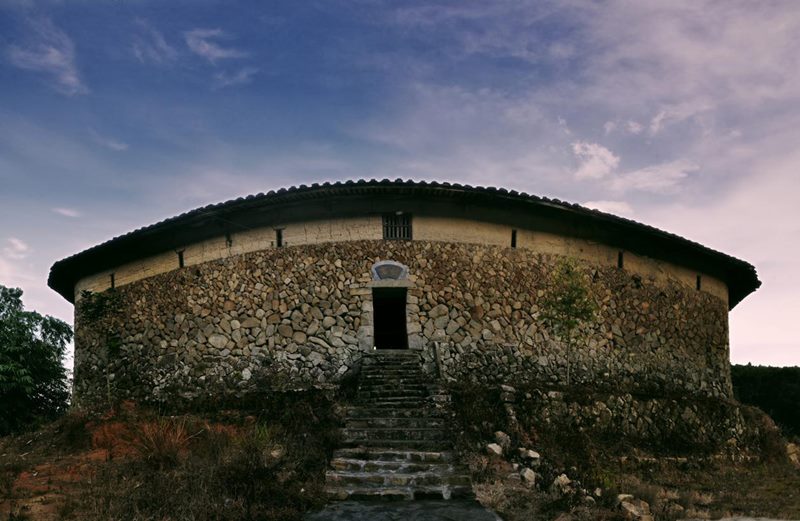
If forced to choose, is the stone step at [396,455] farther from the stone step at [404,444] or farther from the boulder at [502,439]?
the boulder at [502,439]

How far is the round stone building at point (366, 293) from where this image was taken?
51.6 ft

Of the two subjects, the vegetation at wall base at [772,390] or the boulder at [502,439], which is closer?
the boulder at [502,439]

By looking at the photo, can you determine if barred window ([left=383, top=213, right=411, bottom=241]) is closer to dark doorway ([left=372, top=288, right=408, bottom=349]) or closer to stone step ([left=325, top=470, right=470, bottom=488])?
dark doorway ([left=372, top=288, right=408, bottom=349])

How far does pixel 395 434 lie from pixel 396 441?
10.9 inches

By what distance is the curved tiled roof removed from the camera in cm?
1588

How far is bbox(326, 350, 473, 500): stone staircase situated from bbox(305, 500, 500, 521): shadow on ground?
32 centimetres

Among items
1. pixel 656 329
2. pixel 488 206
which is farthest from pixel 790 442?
pixel 488 206

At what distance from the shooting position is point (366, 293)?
15.8 metres

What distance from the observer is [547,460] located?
450 inches

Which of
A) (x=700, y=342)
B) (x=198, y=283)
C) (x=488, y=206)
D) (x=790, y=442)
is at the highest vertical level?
(x=488, y=206)

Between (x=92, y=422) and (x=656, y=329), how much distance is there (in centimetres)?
1400

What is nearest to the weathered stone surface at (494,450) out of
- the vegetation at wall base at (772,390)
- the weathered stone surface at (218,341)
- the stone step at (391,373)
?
the stone step at (391,373)

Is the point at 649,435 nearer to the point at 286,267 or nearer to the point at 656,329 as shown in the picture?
the point at 656,329

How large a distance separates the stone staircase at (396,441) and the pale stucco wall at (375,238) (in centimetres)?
299
